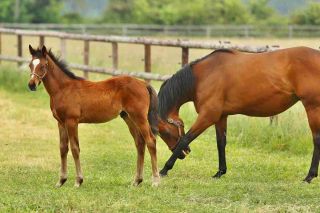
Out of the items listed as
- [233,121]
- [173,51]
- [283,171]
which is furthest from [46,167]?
[173,51]

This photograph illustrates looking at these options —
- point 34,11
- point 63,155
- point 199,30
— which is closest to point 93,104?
point 63,155

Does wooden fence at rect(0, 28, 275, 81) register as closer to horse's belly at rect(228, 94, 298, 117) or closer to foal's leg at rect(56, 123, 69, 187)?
horse's belly at rect(228, 94, 298, 117)

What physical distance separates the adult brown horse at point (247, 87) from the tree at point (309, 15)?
120 feet

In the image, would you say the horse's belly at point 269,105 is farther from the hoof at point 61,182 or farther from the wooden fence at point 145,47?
the wooden fence at point 145,47

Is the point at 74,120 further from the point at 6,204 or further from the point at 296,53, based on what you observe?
the point at 296,53

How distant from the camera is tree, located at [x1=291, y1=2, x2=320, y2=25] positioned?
46500 millimetres

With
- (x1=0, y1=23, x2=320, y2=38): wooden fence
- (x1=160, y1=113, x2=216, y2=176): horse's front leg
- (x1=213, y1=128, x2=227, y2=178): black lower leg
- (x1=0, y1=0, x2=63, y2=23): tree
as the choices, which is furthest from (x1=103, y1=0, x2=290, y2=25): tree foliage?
(x1=160, y1=113, x2=216, y2=176): horse's front leg

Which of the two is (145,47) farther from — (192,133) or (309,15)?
(309,15)

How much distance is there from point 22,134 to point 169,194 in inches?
216

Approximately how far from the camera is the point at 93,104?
9.00 metres

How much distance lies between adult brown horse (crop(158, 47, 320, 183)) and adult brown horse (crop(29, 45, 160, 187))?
3.20ft

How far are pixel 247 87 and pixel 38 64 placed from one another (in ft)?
8.45

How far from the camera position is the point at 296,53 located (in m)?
9.80

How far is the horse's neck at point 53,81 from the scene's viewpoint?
910cm
